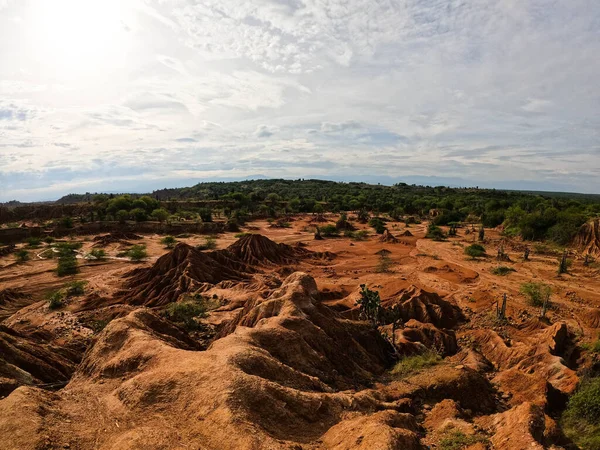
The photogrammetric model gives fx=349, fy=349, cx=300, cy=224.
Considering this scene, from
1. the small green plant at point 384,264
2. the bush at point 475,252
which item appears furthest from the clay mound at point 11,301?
the bush at point 475,252

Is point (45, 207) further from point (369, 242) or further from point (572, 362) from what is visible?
point (572, 362)

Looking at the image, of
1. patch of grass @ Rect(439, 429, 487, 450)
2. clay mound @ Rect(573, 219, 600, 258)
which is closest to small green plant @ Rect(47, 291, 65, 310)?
patch of grass @ Rect(439, 429, 487, 450)

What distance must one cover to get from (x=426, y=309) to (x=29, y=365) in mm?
24816

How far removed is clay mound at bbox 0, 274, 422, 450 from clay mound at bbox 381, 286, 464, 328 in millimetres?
12042

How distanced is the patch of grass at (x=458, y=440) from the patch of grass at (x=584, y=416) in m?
4.95

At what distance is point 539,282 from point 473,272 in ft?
20.9

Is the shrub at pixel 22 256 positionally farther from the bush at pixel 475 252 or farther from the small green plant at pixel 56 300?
the bush at pixel 475 252

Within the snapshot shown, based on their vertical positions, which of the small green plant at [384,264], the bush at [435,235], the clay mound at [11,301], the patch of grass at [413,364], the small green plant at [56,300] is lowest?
the clay mound at [11,301]

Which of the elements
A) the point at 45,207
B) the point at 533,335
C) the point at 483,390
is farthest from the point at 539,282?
the point at 45,207

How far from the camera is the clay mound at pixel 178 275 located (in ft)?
109

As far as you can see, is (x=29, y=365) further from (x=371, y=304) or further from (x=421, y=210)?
(x=421, y=210)

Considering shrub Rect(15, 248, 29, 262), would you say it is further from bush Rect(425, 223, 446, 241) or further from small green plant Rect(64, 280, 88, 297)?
bush Rect(425, 223, 446, 241)

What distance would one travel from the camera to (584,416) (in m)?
14.6

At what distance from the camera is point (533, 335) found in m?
23.6
